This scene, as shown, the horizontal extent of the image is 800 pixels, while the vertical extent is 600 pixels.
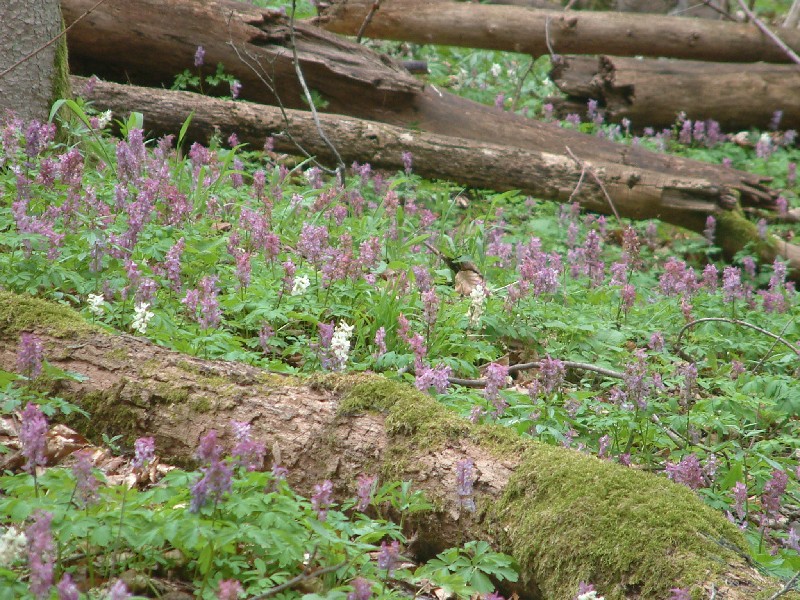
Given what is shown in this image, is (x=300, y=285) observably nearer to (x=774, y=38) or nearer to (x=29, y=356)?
(x=29, y=356)

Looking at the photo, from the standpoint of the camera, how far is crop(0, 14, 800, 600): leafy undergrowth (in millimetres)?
2291

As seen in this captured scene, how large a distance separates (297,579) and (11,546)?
775mm

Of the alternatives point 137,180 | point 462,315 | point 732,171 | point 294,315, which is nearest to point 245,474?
point 294,315

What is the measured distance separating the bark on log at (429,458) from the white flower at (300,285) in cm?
110

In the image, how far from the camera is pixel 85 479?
2164mm

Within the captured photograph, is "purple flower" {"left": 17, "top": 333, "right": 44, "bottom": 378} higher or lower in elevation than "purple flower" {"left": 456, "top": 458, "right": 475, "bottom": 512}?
higher

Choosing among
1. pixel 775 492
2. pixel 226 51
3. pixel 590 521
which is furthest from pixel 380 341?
pixel 226 51

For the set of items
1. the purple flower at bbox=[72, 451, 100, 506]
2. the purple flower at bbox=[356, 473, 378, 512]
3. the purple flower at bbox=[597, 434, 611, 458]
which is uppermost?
the purple flower at bbox=[72, 451, 100, 506]

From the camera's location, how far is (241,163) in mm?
6770

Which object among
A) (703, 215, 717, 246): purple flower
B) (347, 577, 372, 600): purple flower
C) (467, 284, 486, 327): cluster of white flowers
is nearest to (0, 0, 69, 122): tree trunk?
(467, 284, 486, 327): cluster of white flowers

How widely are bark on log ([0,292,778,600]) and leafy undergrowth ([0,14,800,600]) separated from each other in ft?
0.49

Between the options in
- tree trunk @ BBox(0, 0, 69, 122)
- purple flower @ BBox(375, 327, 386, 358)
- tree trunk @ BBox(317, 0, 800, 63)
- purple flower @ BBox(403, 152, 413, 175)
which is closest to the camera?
purple flower @ BBox(375, 327, 386, 358)

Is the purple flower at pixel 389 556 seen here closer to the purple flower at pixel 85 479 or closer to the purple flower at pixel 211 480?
the purple flower at pixel 211 480

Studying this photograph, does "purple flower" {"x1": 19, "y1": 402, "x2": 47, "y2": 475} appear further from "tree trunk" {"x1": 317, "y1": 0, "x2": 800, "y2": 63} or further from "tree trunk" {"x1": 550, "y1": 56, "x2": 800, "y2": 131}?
"tree trunk" {"x1": 317, "y1": 0, "x2": 800, "y2": 63}
